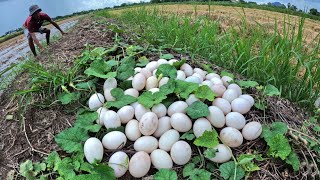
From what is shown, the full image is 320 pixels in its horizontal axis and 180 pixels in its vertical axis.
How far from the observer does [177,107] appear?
1.43 metres

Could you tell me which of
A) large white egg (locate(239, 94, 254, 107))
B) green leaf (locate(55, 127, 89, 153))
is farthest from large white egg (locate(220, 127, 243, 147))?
green leaf (locate(55, 127, 89, 153))

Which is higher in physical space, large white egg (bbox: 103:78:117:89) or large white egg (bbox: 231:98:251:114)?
large white egg (bbox: 103:78:117:89)

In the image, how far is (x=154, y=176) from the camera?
120cm

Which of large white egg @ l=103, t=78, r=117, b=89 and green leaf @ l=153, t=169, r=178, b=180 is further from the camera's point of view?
large white egg @ l=103, t=78, r=117, b=89

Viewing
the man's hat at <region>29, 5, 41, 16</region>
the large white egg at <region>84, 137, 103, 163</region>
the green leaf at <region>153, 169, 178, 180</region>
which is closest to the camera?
the green leaf at <region>153, 169, 178, 180</region>

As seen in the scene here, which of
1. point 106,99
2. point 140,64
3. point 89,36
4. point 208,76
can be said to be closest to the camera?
point 106,99

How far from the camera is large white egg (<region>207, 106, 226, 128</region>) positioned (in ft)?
4.52

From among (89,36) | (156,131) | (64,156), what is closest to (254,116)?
(156,131)

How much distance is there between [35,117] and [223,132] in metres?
1.01

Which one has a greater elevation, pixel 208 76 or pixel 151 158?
pixel 208 76

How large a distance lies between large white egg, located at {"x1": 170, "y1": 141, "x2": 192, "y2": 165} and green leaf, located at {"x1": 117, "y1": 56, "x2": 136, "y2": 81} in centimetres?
58

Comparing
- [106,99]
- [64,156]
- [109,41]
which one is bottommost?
[64,156]

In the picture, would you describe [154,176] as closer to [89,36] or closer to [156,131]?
[156,131]

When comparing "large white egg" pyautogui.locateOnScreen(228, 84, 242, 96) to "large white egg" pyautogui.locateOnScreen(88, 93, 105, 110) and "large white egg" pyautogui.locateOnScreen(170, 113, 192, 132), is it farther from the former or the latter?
"large white egg" pyautogui.locateOnScreen(88, 93, 105, 110)
